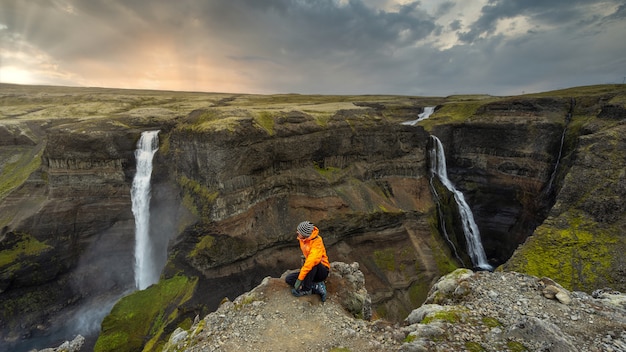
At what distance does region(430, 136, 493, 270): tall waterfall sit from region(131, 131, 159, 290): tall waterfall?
38.0 meters

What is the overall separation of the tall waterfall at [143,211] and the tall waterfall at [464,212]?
125 ft

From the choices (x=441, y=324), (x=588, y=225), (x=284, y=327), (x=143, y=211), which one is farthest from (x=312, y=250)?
(x=143, y=211)

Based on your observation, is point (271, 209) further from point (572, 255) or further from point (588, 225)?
point (588, 225)

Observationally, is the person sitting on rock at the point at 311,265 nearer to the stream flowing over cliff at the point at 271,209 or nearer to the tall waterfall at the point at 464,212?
the stream flowing over cliff at the point at 271,209

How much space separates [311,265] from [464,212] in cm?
3741

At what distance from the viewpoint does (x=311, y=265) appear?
11859 mm

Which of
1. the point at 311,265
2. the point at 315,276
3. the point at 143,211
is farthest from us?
the point at 143,211

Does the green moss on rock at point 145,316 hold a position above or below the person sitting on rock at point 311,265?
below

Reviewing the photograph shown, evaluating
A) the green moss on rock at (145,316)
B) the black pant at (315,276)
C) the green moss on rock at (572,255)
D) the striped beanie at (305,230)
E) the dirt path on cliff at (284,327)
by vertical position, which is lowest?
the green moss on rock at (145,316)

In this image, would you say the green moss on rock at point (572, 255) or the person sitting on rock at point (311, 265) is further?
the green moss on rock at point (572, 255)

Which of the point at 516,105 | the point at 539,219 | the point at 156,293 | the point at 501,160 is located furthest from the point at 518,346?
the point at 516,105

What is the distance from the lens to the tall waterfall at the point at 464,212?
3997 cm

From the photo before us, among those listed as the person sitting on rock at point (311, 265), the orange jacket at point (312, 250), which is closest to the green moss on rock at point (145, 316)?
the person sitting on rock at point (311, 265)

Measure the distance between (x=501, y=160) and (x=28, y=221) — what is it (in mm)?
58922
